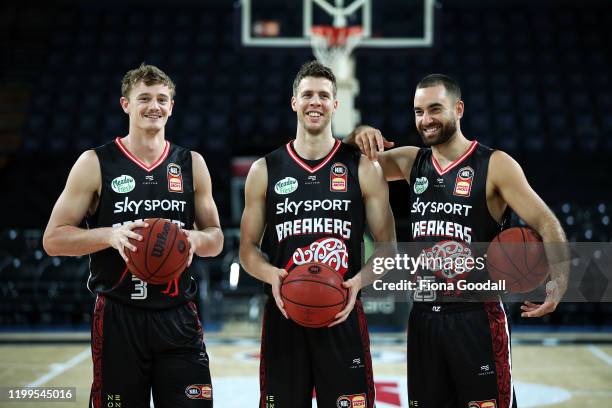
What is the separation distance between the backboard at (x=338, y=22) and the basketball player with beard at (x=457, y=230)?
575 cm

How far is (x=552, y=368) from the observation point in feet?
22.1

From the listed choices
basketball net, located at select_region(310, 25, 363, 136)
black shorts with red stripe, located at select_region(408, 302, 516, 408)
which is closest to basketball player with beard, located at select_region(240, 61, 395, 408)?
black shorts with red stripe, located at select_region(408, 302, 516, 408)

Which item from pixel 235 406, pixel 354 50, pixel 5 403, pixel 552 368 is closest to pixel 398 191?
pixel 354 50

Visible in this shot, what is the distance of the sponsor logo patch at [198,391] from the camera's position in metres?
3.16

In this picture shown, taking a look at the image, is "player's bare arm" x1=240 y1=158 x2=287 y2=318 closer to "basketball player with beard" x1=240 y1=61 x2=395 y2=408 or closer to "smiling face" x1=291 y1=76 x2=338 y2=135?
"basketball player with beard" x1=240 y1=61 x2=395 y2=408

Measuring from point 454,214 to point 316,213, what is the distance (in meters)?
0.64

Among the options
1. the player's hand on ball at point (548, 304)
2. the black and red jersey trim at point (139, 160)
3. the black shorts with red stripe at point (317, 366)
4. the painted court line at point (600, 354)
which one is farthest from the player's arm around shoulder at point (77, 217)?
the painted court line at point (600, 354)

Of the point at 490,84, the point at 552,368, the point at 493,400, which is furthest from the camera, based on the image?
the point at 490,84

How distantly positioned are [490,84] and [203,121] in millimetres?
5252

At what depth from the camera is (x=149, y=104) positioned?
3307mm

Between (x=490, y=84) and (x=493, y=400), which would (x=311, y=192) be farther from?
(x=490, y=84)

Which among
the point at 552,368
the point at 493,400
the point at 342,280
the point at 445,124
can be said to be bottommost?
the point at 552,368

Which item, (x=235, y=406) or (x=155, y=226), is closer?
(x=155, y=226)

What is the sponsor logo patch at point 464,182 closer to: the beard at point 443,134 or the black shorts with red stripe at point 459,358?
the beard at point 443,134
